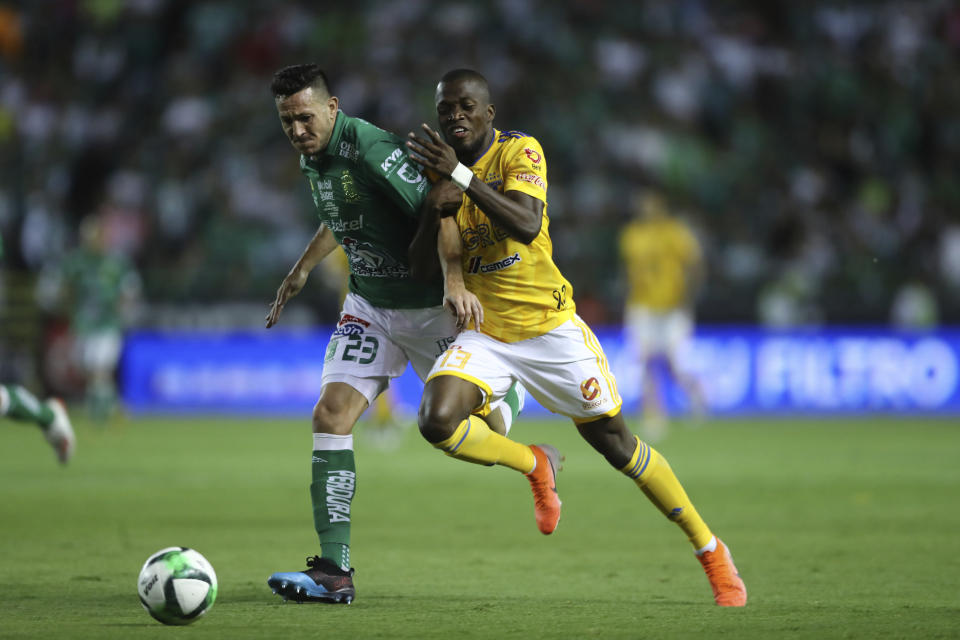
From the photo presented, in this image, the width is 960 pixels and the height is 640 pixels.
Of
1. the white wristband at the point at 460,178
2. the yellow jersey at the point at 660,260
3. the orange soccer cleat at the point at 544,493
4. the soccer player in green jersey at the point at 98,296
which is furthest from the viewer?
the soccer player in green jersey at the point at 98,296

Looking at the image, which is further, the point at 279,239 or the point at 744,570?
the point at 279,239

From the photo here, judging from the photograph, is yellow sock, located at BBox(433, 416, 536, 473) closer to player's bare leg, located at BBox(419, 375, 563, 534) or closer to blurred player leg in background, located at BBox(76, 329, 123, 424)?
player's bare leg, located at BBox(419, 375, 563, 534)

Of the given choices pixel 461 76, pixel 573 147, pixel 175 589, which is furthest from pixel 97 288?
pixel 175 589

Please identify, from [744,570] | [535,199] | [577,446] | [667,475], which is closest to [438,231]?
[535,199]

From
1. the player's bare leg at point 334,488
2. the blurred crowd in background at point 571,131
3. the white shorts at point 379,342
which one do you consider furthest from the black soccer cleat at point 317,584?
the blurred crowd in background at point 571,131

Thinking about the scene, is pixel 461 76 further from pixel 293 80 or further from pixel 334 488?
pixel 334 488

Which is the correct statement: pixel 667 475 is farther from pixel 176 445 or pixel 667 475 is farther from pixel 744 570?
pixel 176 445

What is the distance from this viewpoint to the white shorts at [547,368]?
5.51m

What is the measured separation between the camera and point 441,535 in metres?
7.59

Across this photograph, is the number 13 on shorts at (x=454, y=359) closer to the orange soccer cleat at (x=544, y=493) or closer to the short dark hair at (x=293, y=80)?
the orange soccer cleat at (x=544, y=493)

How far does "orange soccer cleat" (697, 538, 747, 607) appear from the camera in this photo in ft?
17.4

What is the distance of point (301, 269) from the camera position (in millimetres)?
6125

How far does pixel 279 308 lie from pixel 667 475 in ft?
6.22

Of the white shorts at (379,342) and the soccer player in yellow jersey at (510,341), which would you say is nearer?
the soccer player in yellow jersey at (510,341)
